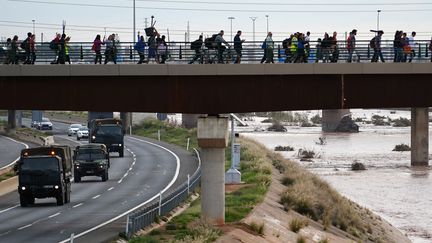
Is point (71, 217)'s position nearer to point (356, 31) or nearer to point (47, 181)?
point (47, 181)

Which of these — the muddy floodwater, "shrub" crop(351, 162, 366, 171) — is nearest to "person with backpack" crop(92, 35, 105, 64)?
the muddy floodwater

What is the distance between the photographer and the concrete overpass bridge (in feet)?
146

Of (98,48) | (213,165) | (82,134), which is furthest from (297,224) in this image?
(82,134)

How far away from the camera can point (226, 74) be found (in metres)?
44.8

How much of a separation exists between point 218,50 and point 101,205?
581 inches

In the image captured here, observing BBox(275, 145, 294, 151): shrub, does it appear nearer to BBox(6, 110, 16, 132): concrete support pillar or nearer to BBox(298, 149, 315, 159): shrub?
BBox(298, 149, 315, 159): shrub

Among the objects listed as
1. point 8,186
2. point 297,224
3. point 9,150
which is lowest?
point 9,150

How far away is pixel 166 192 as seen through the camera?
2544 inches

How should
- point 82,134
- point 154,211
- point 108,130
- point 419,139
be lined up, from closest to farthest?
A: point 154,211
point 108,130
point 419,139
point 82,134

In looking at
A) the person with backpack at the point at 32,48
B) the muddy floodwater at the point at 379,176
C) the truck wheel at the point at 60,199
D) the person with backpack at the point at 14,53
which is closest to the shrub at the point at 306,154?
the muddy floodwater at the point at 379,176

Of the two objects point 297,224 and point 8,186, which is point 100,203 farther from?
point 8,186

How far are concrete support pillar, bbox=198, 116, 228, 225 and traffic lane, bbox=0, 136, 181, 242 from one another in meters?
5.45

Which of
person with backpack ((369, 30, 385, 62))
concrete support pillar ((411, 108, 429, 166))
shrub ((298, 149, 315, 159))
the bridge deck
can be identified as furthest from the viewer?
shrub ((298, 149, 315, 159))

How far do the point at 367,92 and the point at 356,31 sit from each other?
→ 2995 millimetres
